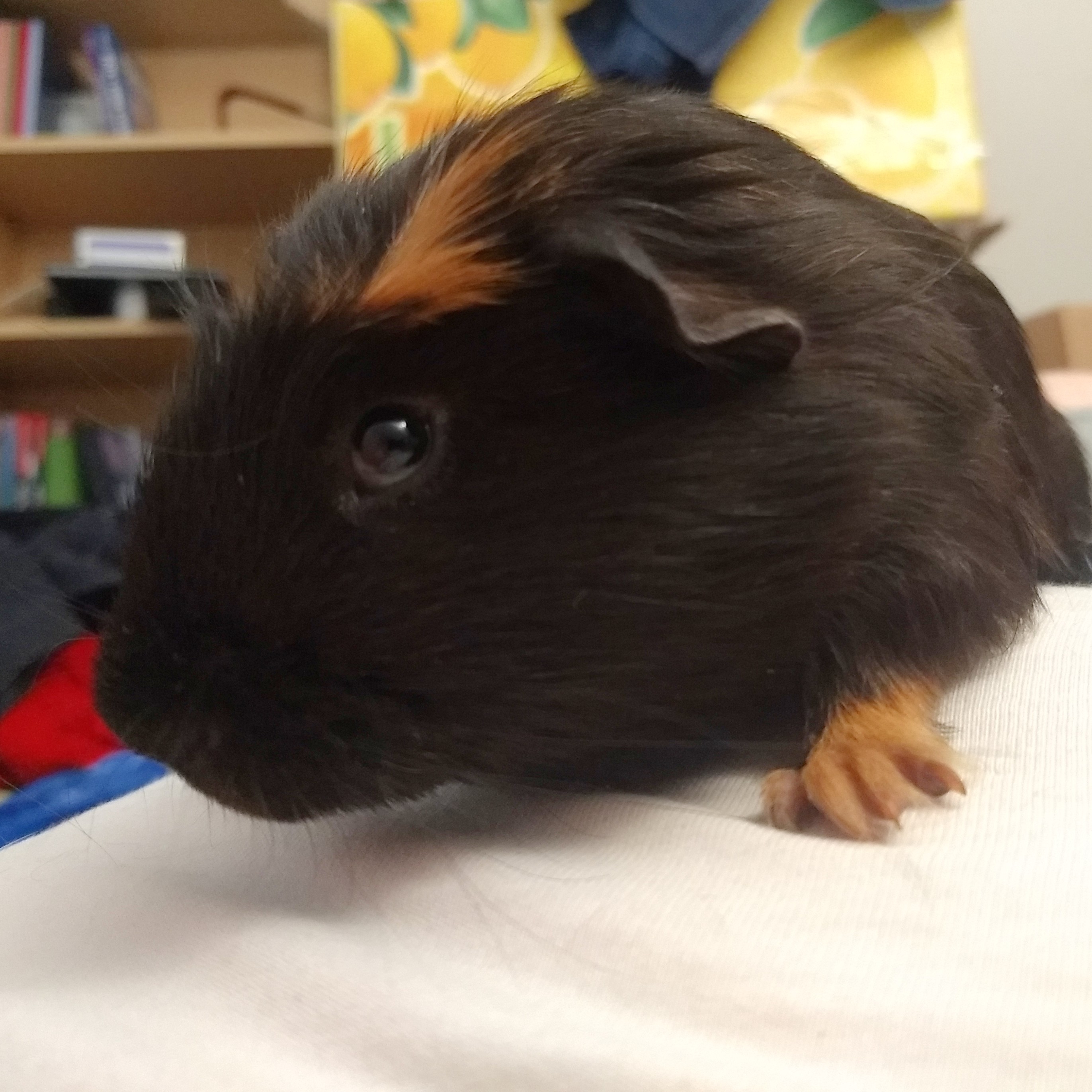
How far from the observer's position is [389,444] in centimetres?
61

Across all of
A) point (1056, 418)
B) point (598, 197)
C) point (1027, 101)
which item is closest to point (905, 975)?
point (598, 197)

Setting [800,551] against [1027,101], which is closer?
[800,551]

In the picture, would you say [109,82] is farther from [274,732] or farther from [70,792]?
[274,732]

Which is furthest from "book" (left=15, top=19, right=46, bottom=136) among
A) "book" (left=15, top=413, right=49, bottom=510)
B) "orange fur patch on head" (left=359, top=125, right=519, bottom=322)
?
"orange fur patch on head" (left=359, top=125, right=519, bottom=322)

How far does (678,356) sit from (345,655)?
27 cm

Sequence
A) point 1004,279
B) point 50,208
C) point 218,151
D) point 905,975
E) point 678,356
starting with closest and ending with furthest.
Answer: point 905,975 → point 678,356 → point 218,151 → point 1004,279 → point 50,208

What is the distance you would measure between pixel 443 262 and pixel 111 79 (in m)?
2.63

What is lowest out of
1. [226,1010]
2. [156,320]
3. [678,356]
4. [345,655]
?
[156,320]

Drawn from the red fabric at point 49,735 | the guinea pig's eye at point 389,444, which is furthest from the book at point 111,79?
the guinea pig's eye at point 389,444

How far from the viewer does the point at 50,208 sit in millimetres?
3002

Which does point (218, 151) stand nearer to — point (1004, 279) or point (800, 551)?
point (1004, 279)

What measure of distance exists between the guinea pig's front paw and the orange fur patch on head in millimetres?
363

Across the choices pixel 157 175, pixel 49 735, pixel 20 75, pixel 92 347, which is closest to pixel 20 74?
pixel 20 75

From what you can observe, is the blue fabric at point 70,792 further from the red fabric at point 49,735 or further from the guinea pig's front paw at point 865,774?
the guinea pig's front paw at point 865,774
